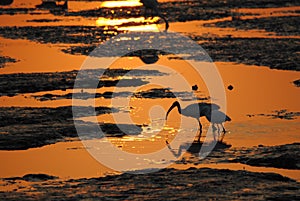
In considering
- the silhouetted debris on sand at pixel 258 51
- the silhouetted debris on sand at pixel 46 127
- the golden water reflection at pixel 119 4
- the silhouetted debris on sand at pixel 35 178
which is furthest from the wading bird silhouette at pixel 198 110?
the golden water reflection at pixel 119 4

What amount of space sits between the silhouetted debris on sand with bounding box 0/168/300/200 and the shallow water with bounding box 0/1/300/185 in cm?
41

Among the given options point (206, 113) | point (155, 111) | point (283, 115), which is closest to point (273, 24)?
point (155, 111)

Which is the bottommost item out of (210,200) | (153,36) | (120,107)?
(210,200)

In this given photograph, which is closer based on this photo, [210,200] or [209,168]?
[210,200]

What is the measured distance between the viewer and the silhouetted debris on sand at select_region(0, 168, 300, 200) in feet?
31.9

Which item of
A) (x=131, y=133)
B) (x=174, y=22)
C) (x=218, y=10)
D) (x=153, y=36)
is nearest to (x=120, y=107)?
(x=131, y=133)

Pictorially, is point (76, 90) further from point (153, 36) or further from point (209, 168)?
point (153, 36)

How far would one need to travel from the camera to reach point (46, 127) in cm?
1366

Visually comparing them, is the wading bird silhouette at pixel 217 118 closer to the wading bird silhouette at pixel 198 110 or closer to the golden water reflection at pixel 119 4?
the wading bird silhouette at pixel 198 110

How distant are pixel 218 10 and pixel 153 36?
9.22m

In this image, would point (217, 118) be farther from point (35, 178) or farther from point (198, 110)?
point (35, 178)

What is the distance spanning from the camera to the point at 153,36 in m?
25.0

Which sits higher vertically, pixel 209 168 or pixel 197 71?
pixel 197 71

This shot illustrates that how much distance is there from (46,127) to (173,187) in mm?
4128
